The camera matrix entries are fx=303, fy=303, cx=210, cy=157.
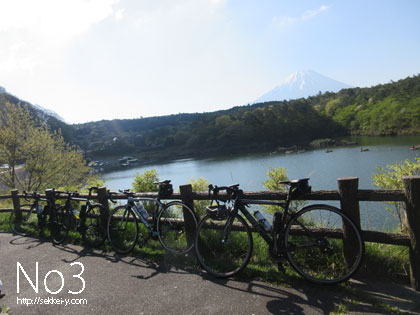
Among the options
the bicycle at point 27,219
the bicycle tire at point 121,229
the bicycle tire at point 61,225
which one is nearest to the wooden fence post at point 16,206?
the bicycle at point 27,219

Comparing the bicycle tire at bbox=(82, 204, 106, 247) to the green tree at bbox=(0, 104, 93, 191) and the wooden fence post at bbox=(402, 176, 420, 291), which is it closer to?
the wooden fence post at bbox=(402, 176, 420, 291)

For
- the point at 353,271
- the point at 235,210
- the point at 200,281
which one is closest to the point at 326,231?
the point at 353,271

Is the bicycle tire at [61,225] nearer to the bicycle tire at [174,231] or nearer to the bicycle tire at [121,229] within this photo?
the bicycle tire at [121,229]

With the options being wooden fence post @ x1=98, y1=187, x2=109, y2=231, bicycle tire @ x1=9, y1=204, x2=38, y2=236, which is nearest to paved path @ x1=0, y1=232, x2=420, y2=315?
Answer: wooden fence post @ x1=98, y1=187, x2=109, y2=231

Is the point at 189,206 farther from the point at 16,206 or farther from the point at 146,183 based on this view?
the point at 16,206

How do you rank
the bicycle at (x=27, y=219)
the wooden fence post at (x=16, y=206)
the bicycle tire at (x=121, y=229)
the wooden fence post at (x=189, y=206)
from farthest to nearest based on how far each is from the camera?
the wooden fence post at (x=16, y=206) < the bicycle at (x=27, y=219) < the bicycle tire at (x=121, y=229) < the wooden fence post at (x=189, y=206)

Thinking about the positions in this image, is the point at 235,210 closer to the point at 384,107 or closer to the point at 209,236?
the point at 209,236

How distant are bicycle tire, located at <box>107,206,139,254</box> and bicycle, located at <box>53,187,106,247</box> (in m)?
0.24

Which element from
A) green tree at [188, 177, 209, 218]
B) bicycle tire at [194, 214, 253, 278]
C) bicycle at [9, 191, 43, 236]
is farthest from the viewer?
green tree at [188, 177, 209, 218]

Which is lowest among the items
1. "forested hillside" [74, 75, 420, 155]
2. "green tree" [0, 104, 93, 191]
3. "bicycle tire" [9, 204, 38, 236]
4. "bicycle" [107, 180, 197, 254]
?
"bicycle tire" [9, 204, 38, 236]

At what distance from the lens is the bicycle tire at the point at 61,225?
643cm

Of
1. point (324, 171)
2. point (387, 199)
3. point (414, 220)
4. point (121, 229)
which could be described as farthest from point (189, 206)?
point (324, 171)

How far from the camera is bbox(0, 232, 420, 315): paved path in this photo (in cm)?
306

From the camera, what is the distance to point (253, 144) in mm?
97875
